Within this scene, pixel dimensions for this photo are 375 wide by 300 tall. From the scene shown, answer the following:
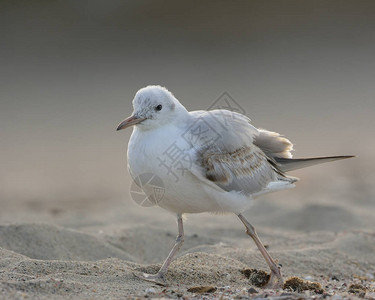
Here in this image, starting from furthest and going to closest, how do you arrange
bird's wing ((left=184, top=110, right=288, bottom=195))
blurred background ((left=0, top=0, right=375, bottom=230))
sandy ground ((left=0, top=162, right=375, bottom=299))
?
blurred background ((left=0, top=0, right=375, bottom=230)) < bird's wing ((left=184, top=110, right=288, bottom=195)) < sandy ground ((left=0, top=162, right=375, bottom=299))

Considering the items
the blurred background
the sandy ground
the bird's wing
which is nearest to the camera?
the sandy ground

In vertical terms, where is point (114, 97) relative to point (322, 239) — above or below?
above

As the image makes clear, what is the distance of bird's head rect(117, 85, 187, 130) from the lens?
5270 mm

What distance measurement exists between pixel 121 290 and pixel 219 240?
2900mm

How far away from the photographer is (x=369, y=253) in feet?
22.9

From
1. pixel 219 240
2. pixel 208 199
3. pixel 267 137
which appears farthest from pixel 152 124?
pixel 219 240

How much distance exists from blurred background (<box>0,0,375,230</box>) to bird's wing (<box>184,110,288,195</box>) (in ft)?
8.89

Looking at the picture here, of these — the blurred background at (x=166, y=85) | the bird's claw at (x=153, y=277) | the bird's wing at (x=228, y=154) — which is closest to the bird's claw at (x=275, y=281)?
the bird's wing at (x=228, y=154)

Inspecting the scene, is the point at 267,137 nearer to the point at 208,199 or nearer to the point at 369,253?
the point at 208,199

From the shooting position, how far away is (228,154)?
5.52 m

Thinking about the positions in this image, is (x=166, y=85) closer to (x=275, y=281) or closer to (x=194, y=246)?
(x=194, y=246)
